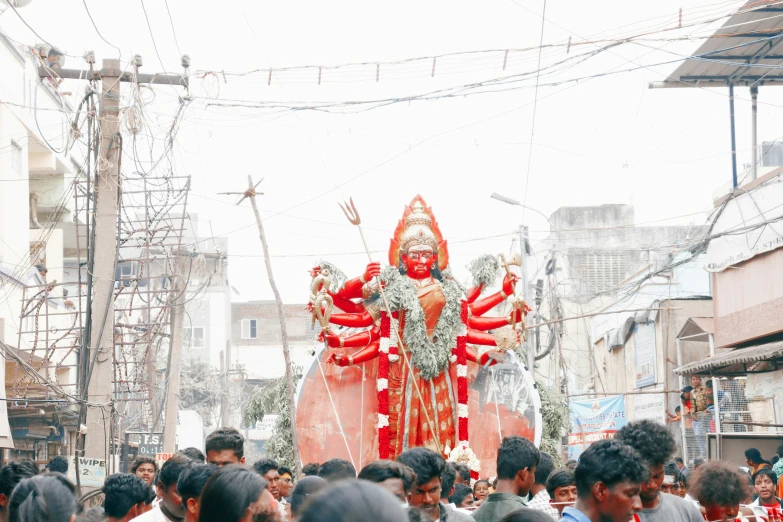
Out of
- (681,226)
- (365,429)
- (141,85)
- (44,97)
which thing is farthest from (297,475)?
(681,226)

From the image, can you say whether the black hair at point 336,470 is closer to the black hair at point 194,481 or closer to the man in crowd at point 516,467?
the man in crowd at point 516,467

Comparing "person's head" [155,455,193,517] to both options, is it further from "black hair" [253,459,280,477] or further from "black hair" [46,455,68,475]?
"black hair" [46,455,68,475]

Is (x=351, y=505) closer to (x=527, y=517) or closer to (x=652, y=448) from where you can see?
(x=527, y=517)

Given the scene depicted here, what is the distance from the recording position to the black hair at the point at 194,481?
178 inches

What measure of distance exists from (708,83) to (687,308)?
7879 mm

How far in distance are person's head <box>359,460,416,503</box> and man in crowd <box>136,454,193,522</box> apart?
83cm

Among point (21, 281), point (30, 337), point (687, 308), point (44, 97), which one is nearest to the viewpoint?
point (21, 281)

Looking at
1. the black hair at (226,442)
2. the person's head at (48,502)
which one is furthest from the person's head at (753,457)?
the person's head at (48,502)

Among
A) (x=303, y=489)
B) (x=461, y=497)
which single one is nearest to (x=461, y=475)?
(x=461, y=497)

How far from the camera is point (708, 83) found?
2188 centimetres

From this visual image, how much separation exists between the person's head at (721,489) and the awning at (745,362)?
10.9 meters

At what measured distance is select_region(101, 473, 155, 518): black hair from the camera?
5770 millimetres

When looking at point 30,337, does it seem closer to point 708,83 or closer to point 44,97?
point 44,97

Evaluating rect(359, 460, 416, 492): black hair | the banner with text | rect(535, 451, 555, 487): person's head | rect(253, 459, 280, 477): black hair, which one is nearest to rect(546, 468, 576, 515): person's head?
rect(535, 451, 555, 487): person's head
